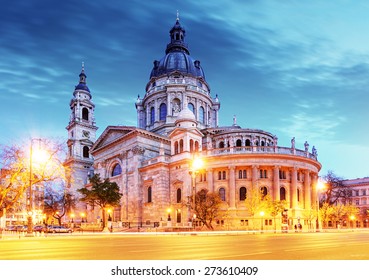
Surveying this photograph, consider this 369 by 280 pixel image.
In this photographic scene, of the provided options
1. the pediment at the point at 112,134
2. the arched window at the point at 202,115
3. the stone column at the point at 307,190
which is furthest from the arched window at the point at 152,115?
the stone column at the point at 307,190

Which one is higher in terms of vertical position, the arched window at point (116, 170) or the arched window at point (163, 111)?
the arched window at point (163, 111)

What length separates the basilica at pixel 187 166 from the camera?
54719mm

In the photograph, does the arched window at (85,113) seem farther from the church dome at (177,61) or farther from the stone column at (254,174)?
the stone column at (254,174)

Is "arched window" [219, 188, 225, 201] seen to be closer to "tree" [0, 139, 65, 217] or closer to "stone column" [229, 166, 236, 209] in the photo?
"stone column" [229, 166, 236, 209]

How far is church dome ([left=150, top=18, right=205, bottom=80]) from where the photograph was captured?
291ft

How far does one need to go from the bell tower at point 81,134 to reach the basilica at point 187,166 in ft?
0.84

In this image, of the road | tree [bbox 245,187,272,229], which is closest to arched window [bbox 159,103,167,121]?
tree [bbox 245,187,272,229]

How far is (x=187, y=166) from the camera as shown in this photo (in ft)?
193

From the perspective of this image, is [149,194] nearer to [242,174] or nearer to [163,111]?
[242,174]

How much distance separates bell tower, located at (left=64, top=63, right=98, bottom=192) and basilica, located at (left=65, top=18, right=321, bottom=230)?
0.26m

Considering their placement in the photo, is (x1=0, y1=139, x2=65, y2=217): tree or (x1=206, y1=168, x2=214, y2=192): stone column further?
(x1=206, y1=168, x2=214, y2=192): stone column

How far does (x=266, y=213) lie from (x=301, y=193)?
945 centimetres
